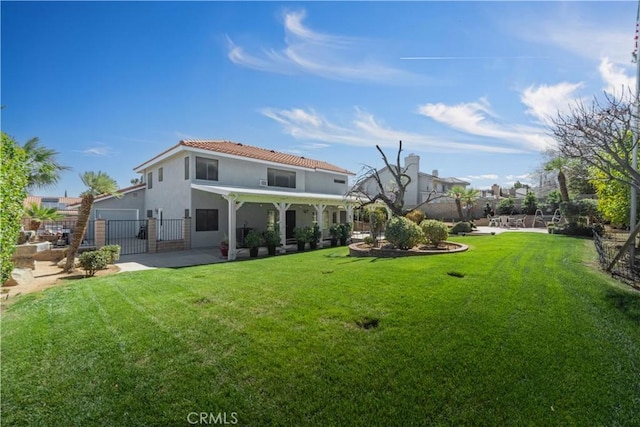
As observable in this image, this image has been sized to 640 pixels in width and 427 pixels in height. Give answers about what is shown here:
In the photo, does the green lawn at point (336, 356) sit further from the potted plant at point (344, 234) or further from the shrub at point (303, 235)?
the potted plant at point (344, 234)

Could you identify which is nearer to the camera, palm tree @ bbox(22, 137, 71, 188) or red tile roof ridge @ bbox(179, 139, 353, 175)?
palm tree @ bbox(22, 137, 71, 188)

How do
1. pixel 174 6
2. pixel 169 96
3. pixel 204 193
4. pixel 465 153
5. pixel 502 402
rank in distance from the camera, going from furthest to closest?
pixel 465 153
pixel 204 193
pixel 169 96
pixel 174 6
pixel 502 402

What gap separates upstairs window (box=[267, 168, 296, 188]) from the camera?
70.7ft

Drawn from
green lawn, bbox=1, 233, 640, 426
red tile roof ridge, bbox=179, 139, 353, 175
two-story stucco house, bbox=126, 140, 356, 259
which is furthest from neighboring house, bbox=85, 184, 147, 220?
green lawn, bbox=1, 233, 640, 426

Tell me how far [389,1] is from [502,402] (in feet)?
33.3

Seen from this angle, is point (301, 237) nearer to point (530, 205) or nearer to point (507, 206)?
point (507, 206)

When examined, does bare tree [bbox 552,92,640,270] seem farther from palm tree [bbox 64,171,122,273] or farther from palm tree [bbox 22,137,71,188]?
palm tree [bbox 22,137,71,188]

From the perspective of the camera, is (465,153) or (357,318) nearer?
(357,318)

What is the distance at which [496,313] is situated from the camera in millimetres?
5113

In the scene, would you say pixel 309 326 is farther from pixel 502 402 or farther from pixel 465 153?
pixel 465 153

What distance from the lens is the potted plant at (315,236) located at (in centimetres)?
1778

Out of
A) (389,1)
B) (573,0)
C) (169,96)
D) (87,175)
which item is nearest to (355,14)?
(389,1)

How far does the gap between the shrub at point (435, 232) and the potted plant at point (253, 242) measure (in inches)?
314

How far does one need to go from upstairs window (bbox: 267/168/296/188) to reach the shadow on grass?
18.5m
